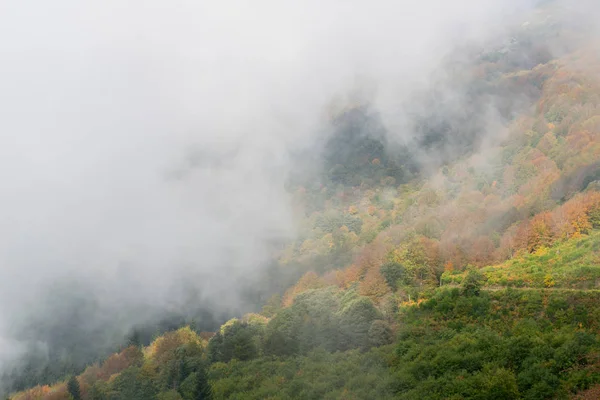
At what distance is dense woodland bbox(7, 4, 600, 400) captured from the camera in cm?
3678

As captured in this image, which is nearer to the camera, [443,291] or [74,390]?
[443,291]

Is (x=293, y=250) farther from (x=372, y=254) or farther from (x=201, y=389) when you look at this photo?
(x=201, y=389)

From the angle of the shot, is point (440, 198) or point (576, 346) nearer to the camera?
point (576, 346)

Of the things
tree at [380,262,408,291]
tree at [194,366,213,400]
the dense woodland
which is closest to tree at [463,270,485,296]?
the dense woodland

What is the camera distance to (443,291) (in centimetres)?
5131

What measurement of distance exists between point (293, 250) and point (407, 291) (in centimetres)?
6967

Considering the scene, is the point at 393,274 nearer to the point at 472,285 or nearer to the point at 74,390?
the point at 472,285

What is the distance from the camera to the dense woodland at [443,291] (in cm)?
3678

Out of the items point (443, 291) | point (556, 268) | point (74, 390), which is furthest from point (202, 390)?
point (556, 268)

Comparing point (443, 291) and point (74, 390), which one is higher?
point (74, 390)

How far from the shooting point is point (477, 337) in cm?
3959

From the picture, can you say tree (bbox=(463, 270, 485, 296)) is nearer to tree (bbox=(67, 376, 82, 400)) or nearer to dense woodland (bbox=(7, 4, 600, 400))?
dense woodland (bbox=(7, 4, 600, 400))

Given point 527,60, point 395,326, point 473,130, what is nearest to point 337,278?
point 395,326

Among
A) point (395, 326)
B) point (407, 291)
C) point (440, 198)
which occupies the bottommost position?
point (395, 326)
